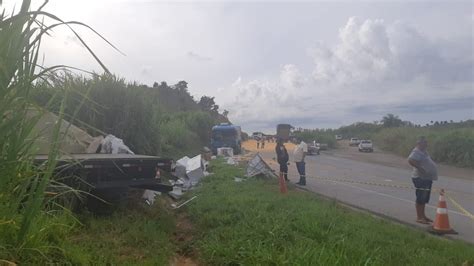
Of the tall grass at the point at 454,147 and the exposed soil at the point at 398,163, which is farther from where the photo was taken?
the tall grass at the point at 454,147

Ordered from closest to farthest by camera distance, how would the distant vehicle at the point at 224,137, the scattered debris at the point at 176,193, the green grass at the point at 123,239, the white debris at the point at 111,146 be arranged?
1. the green grass at the point at 123,239
2. the white debris at the point at 111,146
3. the scattered debris at the point at 176,193
4. the distant vehicle at the point at 224,137

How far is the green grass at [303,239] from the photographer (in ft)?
18.1

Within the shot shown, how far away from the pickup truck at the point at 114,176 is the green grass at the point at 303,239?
1.26 metres

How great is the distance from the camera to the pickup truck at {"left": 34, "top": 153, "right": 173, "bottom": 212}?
7148mm

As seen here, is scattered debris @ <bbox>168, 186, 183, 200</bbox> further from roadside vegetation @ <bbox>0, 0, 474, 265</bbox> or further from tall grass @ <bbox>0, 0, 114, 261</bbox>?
tall grass @ <bbox>0, 0, 114, 261</bbox>

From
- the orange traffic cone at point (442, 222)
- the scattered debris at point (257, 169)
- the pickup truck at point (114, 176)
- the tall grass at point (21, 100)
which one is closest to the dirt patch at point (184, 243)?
the pickup truck at point (114, 176)

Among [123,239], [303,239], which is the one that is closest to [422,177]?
[303,239]

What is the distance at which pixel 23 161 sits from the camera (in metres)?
2.31

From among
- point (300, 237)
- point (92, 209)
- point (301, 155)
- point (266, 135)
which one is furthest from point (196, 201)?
point (266, 135)

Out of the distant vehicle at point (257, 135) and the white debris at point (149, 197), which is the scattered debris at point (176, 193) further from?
the distant vehicle at point (257, 135)

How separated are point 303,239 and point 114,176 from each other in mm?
3383

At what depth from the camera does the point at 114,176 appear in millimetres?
7754

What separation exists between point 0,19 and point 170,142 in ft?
84.6

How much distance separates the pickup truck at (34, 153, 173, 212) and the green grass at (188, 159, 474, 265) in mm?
1256
